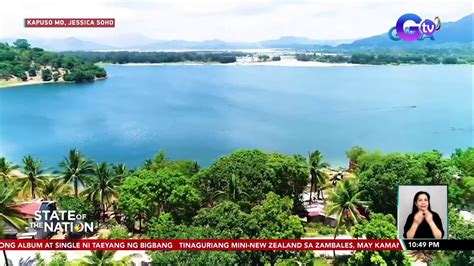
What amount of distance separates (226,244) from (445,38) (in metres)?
6.54

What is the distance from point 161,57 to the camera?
15.3 m

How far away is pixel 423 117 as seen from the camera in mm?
13727

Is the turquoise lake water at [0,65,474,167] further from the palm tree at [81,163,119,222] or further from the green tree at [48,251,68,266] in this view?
the green tree at [48,251,68,266]

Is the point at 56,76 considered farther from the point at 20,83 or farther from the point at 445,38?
the point at 445,38

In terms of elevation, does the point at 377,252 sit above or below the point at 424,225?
below

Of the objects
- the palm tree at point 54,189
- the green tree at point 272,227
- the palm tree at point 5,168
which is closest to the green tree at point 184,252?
the green tree at point 272,227

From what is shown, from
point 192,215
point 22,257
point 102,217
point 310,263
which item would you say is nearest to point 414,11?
point 310,263

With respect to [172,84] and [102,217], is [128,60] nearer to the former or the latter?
[172,84]

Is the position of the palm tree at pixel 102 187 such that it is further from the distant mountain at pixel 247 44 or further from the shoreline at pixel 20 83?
the shoreline at pixel 20 83

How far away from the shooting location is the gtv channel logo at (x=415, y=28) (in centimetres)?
981

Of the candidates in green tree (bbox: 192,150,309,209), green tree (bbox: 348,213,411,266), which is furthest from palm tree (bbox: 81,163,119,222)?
green tree (bbox: 348,213,411,266)

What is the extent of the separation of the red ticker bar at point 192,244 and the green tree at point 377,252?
101 millimetres

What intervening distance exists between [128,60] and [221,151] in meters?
3.80

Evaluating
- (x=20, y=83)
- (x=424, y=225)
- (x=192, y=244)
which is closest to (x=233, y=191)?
(x=192, y=244)
